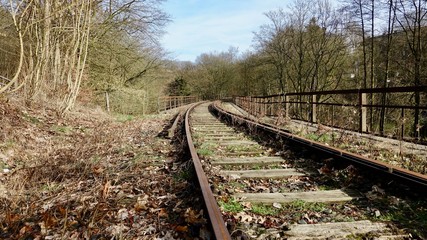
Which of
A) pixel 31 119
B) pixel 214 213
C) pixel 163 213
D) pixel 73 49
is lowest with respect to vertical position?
pixel 163 213

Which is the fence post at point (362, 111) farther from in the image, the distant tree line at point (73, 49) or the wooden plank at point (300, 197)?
the distant tree line at point (73, 49)

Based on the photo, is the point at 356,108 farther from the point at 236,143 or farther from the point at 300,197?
the point at 300,197

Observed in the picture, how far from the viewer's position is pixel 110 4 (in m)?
15.4

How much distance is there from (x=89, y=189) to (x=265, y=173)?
7.05ft

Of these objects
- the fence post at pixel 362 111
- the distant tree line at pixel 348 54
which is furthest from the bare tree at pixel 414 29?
the fence post at pixel 362 111

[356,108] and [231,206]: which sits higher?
[356,108]

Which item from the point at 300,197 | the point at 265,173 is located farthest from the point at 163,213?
the point at 265,173

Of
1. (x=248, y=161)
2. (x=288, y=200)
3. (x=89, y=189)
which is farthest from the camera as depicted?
(x=248, y=161)

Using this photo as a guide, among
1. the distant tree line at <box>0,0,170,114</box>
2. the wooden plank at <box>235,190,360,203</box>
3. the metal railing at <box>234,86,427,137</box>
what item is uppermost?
the distant tree line at <box>0,0,170,114</box>

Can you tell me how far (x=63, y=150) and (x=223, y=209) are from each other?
401 centimetres

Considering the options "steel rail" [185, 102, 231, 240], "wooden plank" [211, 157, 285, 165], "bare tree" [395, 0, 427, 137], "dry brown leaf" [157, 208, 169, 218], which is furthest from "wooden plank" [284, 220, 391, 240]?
"bare tree" [395, 0, 427, 137]

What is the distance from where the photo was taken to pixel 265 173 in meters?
3.97

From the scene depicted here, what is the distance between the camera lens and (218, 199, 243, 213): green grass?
2827mm

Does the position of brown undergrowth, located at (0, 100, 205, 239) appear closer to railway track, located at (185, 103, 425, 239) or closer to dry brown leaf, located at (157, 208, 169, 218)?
dry brown leaf, located at (157, 208, 169, 218)
